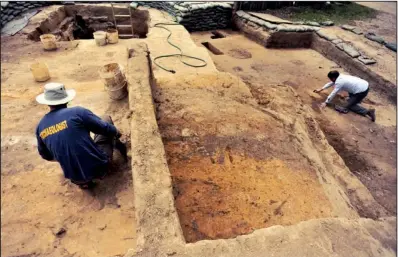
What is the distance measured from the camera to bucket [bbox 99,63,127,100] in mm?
4254

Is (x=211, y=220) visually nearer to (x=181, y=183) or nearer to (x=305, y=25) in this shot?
(x=181, y=183)

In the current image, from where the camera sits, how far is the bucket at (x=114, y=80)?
4254 millimetres

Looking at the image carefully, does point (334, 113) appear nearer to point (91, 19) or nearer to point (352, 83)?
point (352, 83)

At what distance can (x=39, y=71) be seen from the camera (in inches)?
211

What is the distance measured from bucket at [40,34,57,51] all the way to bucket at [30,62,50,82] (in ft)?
5.49

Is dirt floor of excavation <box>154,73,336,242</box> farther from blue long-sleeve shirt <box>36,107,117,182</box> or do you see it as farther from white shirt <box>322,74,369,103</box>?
white shirt <box>322,74,369,103</box>

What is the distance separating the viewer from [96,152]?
9.93 ft

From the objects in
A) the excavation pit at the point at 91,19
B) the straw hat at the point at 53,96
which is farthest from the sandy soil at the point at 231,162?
the excavation pit at the point at 91,19

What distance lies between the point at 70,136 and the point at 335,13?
11.9 metres

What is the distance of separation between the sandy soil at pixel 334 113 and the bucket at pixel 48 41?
4.60 metres

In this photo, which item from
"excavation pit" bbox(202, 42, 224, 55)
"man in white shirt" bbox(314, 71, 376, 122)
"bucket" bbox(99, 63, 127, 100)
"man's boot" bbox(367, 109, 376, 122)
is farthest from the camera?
"excavation pit" bbox(202, 42, 224, 55)

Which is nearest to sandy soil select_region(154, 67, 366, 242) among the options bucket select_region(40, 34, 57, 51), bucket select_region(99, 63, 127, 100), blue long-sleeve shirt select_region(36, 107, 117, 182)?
bucket select_region(99, 63, 127, 100)

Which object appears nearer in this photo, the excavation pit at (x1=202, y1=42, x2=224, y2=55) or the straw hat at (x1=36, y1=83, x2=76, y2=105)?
the straw hat at (x1=36, y1=83, x2=76, y2=105)

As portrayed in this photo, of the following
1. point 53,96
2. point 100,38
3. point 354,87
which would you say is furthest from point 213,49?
point 53,96
